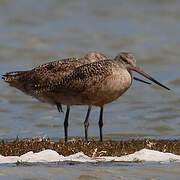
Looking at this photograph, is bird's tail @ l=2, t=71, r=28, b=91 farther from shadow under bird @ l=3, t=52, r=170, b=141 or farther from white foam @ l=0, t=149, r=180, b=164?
white foam @ l=0, t=149, r=180, b=164

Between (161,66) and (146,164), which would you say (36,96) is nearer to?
(146,164)

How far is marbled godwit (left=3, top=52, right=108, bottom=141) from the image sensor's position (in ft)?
65.2

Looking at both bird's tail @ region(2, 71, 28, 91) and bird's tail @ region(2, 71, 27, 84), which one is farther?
bird's tail @ region(2, 71, 27, 84)

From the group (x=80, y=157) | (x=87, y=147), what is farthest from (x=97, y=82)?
(x=80, y=157)

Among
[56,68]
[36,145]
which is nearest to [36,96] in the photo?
[56,68]

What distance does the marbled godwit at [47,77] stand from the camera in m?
19.9

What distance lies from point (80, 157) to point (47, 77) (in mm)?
4568

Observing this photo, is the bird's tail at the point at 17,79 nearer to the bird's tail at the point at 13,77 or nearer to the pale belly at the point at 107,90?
the bird's tail at the point at 13,77

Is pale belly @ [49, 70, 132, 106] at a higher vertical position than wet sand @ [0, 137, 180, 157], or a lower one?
higher

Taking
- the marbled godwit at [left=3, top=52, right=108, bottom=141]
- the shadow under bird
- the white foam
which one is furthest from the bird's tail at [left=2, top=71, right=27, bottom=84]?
the white foam

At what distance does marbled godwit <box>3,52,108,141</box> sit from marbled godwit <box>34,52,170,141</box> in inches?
14.1

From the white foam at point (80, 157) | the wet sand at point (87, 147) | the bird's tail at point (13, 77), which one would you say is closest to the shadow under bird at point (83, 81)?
the bird's tail at point (13, 77)

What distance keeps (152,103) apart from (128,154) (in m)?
16.1

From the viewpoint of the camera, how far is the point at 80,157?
51.6 ft
